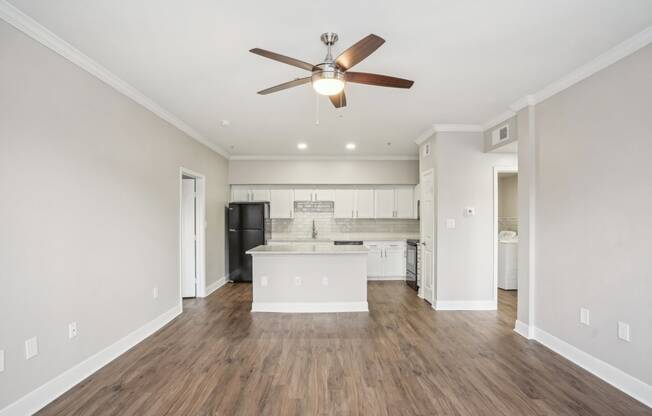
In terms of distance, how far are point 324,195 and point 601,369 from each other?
5016 mm

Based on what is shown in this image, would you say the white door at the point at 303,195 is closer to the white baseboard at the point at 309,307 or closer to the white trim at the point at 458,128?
the white baseboard at the point at 309,307

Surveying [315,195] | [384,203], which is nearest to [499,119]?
[384,203]

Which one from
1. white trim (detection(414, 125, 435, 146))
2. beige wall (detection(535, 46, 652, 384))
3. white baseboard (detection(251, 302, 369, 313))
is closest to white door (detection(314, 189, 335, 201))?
white trim (detection(414, 125, 435, 146))

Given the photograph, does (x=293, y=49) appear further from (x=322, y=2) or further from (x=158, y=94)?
(x=158, y=94)

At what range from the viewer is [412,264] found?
6.03m

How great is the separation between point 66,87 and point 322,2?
2.07m

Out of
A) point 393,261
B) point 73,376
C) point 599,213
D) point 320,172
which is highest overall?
point 320,172

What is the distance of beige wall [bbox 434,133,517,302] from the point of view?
4539 mm

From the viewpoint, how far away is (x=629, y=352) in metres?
2.39

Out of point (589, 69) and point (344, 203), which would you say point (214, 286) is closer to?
point (344, 203)

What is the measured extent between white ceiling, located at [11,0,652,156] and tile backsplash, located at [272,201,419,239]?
3.27 meters

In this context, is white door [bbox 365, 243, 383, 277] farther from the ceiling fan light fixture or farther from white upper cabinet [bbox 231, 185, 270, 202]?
the ceiling fan light fixture

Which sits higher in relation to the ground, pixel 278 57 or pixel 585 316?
pixel 278 57

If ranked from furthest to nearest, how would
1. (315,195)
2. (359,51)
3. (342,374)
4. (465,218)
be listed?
(315,195) → (465,218) → (342,374) → (359,51)
